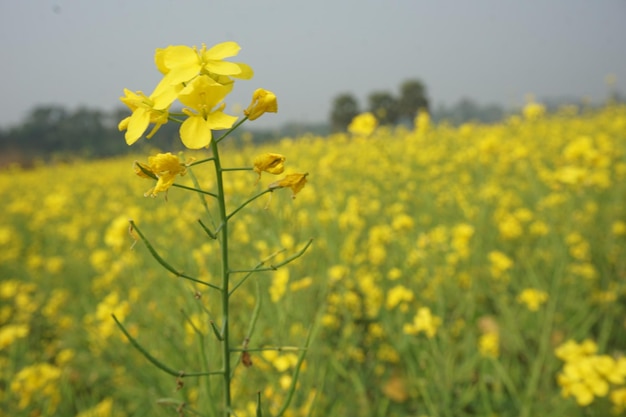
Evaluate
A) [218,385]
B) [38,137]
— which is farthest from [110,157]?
[218,385]

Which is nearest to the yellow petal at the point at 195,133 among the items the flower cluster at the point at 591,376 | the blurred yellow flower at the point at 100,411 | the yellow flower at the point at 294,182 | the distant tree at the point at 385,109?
the yellow flower at the point at 294,182

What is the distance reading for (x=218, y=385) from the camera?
1.04 metres

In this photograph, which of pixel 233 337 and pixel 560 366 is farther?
pixel 560 366

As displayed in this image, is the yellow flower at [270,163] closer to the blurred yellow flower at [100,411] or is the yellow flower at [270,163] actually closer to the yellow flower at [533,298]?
the blurred yellow flower at [100,411]

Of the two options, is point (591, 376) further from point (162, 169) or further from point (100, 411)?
point (100, 411)

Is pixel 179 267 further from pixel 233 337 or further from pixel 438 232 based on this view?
pixel 438 232

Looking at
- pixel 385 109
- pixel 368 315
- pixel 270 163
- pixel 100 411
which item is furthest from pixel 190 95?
pixel 385 109

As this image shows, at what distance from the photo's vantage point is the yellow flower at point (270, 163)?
21.7 inches

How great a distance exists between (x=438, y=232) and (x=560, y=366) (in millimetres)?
746

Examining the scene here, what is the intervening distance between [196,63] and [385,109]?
3831mm

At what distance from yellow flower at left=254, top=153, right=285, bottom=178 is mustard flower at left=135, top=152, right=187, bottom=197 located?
96mm

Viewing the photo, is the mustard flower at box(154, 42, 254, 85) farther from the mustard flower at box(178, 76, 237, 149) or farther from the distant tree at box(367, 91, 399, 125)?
the distant tree at box(367, 91, 399, 125)

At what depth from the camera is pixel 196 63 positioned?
50 centimetres

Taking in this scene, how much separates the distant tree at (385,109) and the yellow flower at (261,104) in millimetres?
2803
